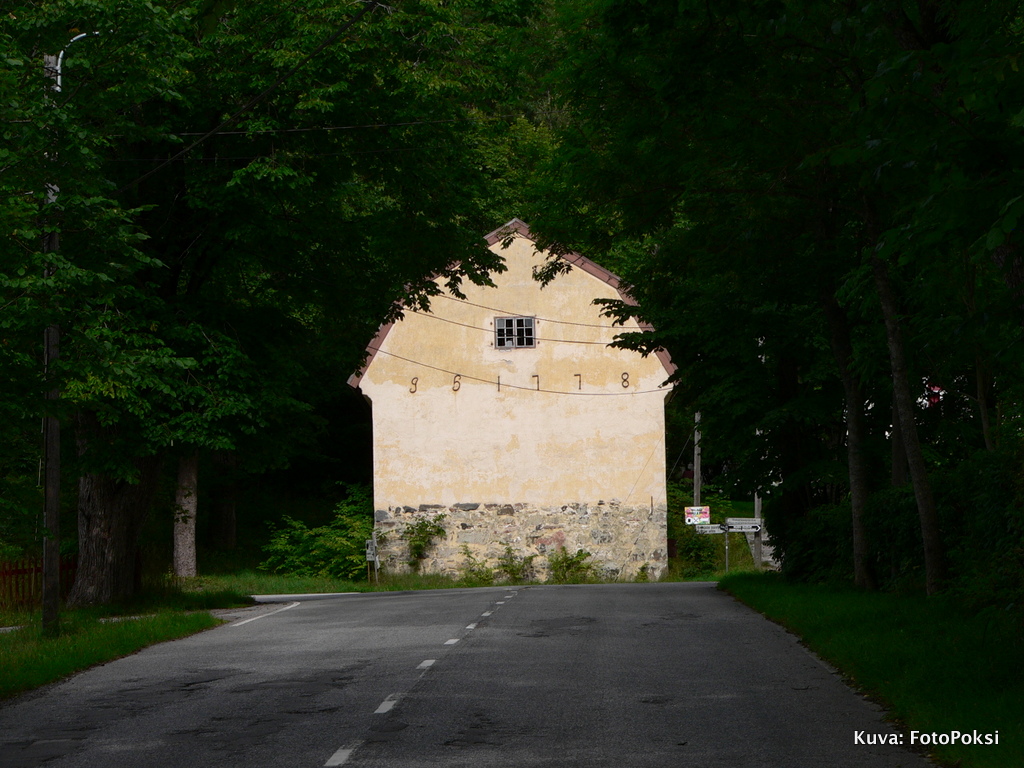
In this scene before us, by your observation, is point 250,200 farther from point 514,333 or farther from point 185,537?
point 514,333

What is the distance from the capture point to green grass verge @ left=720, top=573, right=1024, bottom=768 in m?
8.45

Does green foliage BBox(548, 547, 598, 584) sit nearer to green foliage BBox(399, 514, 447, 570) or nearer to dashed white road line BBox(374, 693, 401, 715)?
green foliage BBox(399, 514, 447, 570)

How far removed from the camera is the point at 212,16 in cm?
535

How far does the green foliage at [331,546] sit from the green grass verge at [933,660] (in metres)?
24.4

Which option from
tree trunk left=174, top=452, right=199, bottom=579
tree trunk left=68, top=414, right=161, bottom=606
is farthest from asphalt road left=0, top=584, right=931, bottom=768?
tree trunk left=174, top=452, right=199, bottom=579

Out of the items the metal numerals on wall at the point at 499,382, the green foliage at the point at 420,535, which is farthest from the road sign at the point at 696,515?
the green foliage at the point at 420,535

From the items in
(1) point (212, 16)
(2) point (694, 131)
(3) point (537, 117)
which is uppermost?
(3) point (537, 117)

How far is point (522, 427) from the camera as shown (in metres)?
42.2

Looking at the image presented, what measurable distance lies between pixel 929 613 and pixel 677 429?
44.5 metres

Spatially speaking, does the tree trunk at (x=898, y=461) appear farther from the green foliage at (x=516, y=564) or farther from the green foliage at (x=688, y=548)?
the green foliage at (x=688, y=548)

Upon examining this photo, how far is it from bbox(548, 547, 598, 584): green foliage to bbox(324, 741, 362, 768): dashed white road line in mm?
32502

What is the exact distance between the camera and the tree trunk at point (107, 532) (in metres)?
24.3

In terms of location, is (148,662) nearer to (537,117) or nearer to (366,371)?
(366,371)

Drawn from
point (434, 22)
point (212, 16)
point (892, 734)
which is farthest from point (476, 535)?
point (212, 16)
